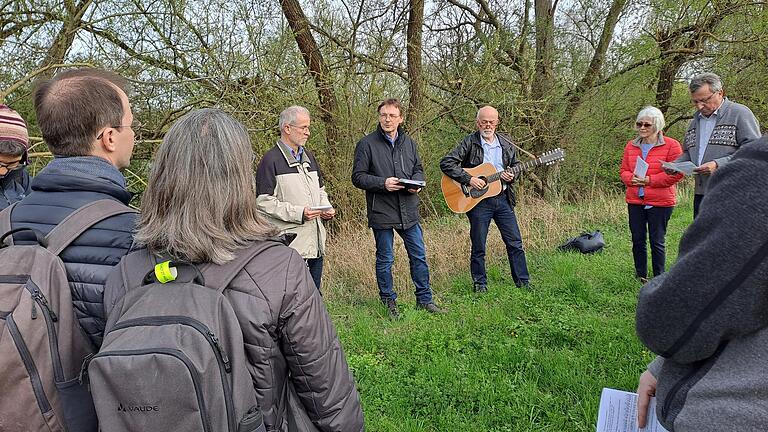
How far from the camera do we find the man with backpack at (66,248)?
1.38 m

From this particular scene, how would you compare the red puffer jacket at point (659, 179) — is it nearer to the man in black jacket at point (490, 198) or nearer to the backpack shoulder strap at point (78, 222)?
the man in black jacket at point (490, 198)

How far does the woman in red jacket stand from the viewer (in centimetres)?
471

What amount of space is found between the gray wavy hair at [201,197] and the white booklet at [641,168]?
14.3 ft

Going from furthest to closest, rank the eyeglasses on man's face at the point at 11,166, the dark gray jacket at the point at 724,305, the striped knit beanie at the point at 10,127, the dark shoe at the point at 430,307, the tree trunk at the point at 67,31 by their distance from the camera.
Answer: the tree trunk at the point at 67,31 → the dark shoe at the point at 430,307 → the eyeglasses on man's face at the point at 11,166 → the striped knit beanie at the point at 10,127 → the dark gray jacket at the point at 724,305

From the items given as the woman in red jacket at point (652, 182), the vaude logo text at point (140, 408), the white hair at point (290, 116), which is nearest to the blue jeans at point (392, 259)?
the white hair at point (290, 116)

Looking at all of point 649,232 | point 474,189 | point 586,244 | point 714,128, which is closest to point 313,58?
point 474,189

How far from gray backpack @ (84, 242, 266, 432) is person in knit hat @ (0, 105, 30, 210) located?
153cm

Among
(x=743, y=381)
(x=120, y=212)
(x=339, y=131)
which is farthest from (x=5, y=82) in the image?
(x=743, y=381)

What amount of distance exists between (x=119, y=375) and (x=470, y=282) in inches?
180

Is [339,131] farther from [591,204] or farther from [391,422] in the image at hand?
[391,422]

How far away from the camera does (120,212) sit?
156 centimetres

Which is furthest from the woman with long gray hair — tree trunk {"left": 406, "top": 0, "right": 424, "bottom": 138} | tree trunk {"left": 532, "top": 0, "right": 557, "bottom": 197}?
tree trunk {"left": 532, "top": 0, "right": 557, "bottom": 197}

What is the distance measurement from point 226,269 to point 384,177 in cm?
326

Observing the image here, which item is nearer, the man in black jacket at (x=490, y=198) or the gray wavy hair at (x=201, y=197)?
the gray wavy hair at (x=201, y=197)
